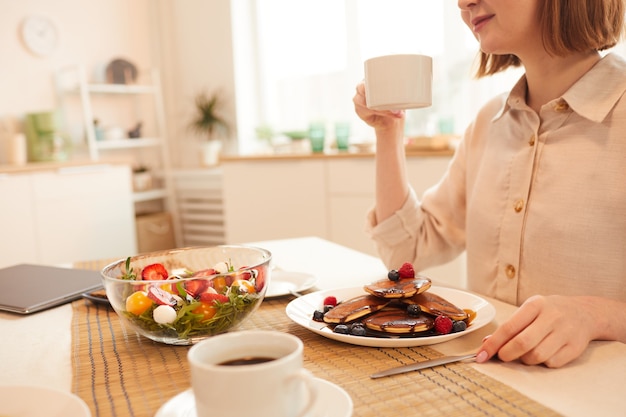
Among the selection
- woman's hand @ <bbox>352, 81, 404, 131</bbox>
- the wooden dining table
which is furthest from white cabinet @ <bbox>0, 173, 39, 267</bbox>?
woman's hand @ <bbox>352, 81, 404, 131</bbox>

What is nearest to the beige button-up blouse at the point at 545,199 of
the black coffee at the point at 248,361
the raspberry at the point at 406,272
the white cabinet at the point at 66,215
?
the raspberry at the point at 406,272

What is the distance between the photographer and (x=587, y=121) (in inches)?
40.5

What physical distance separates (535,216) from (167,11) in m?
4.21

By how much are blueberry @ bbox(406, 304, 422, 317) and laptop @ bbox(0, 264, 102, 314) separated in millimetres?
634

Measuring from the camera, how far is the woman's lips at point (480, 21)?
1.08m

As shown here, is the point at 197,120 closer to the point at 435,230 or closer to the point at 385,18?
the point at 385,18

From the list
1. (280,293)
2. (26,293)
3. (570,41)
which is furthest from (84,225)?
(570,41)

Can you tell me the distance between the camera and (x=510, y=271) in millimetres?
1122

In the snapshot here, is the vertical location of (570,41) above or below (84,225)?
above

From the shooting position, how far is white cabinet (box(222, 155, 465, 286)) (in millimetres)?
2619

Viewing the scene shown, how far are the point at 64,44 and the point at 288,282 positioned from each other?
12.2 ft

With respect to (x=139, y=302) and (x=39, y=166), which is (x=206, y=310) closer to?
(x=139, y=302)

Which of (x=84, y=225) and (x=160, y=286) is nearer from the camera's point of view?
(x=160, y=286)

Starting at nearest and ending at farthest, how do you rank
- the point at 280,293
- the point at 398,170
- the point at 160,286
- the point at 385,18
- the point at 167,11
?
the point at 160,286, the point at 280,293, the point at 398,170, the point at 385,18, the point at 167,11
